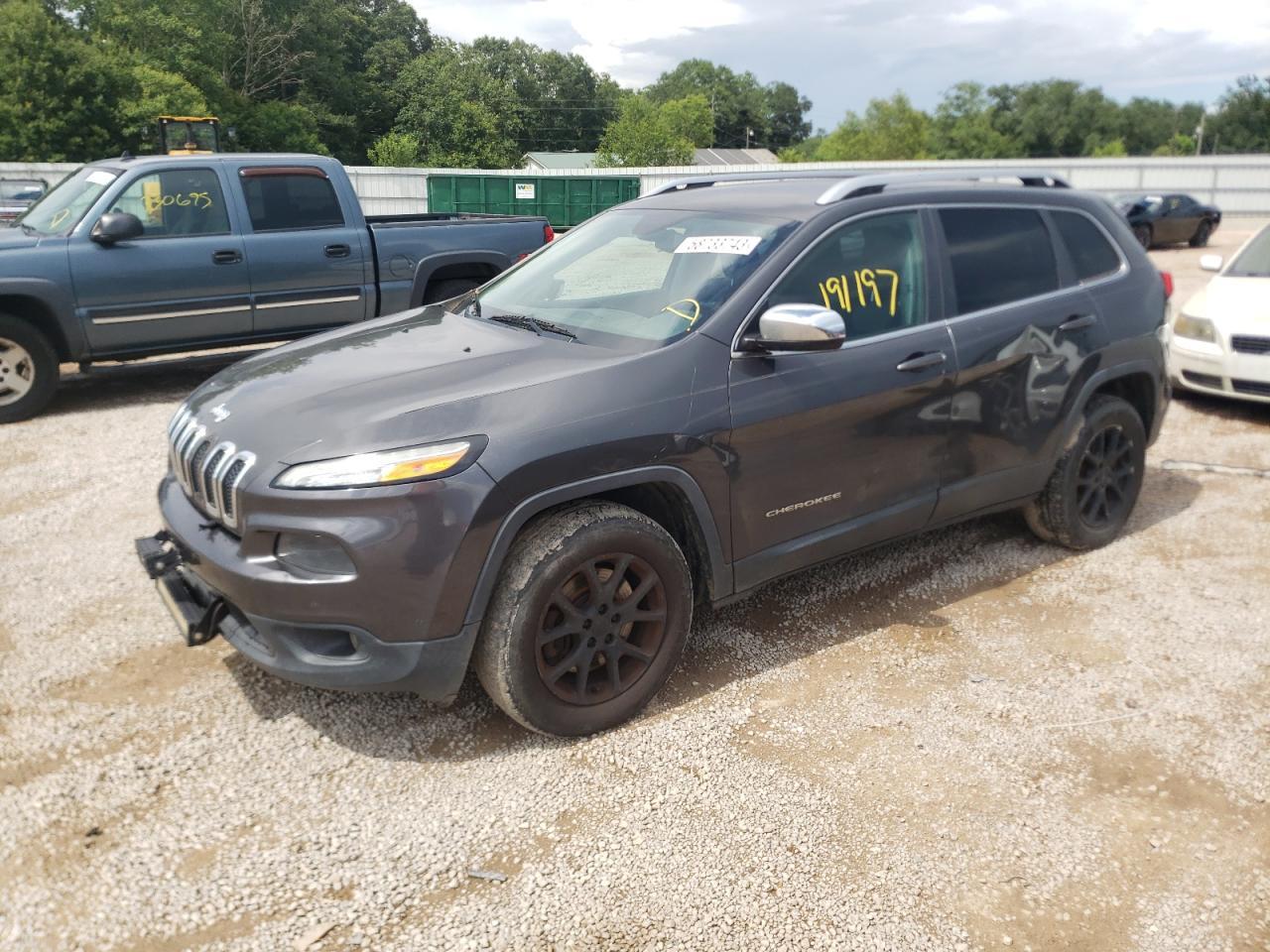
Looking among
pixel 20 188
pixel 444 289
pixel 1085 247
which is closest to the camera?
pixel 1085 247

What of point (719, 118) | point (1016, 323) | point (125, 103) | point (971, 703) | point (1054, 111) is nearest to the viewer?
point (971, 703)

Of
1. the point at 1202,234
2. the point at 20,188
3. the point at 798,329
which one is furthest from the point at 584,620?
the point at 1202,234

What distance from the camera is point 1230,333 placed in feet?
24.5

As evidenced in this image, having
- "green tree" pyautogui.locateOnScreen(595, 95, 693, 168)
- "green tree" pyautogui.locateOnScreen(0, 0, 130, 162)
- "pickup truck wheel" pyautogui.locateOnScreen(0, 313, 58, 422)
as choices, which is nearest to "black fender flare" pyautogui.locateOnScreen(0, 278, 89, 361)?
"pickup truck wheel" pyautogui.locateOnScreen(0, 313, 58, 422)

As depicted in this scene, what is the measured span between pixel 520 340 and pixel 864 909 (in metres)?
2.17

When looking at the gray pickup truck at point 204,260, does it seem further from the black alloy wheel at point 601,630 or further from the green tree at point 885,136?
the green tree at point 885,136

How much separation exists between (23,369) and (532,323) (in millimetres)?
5253

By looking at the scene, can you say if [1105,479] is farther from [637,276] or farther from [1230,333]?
[1230,333]

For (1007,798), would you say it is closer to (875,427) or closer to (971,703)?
(971,703)

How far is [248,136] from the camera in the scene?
56.7 meters

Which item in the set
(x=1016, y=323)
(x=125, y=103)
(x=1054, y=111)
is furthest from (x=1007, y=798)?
(x=1054, y=111)

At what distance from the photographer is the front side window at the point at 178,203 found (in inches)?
301

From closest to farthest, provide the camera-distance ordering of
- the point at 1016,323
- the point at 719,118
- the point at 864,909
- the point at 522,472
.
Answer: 1. the point at 864,909
2. the point at 522,472
3. the point at 1016,323
4. the point at 719,118

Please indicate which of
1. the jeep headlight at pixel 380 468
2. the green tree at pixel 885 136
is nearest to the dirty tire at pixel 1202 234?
the jeep headlight at pixel 380 468
